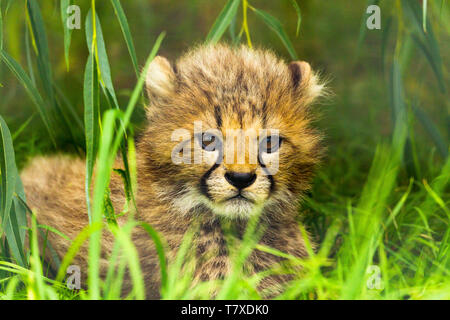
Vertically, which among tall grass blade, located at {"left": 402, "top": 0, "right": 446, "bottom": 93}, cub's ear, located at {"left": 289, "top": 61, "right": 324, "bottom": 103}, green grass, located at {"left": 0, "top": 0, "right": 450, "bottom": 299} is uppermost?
tall grass blade, located at {"left": 402, "top": 0, "right": 446, "bottom": 93}

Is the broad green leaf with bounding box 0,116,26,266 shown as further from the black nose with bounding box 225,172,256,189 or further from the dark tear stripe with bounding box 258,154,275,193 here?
the dark tear stripe with bounding box 258,154,275,193

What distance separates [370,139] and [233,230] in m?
2.56

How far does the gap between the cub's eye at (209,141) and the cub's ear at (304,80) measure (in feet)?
1.83

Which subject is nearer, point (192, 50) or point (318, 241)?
point (192, 50)

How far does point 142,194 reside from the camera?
9.27ft

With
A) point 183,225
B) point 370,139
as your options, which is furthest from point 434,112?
point 183,225

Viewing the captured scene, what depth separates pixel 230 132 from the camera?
2.42 meters

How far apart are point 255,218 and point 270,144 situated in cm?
34

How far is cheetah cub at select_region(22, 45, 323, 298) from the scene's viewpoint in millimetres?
2449

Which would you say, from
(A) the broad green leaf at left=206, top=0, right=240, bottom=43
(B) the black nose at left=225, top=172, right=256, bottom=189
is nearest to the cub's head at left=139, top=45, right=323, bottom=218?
(B) the black nose at left=225, top=172, right=256, bottom=189

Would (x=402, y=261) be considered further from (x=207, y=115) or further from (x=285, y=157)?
(x=207, y=115)

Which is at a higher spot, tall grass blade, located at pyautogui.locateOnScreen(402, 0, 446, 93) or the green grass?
tall grass blade, located at pyautogui.locateOnScreen(402, 0, 446, 93)

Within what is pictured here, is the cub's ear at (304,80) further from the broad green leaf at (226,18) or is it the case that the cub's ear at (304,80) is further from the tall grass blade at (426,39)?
the tall grass blade at (426,39)

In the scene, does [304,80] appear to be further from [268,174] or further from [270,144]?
[268,174]
